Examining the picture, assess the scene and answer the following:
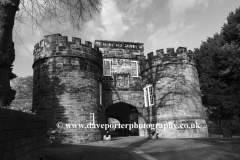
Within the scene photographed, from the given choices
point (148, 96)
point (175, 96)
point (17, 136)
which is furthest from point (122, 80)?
point (17, 136)

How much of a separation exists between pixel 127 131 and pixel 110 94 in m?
7.31

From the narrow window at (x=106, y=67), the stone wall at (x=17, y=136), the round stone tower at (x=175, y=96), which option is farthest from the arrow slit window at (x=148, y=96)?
the stone wall at (x=17, y=136)

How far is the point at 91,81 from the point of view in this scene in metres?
13.6

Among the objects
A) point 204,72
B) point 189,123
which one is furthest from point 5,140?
point 204,72

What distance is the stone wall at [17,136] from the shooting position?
3.00 meters

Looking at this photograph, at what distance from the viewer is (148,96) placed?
1647cm

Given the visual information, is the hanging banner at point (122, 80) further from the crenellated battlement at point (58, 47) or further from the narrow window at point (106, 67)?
the crenellated battlement at point (58, 47)

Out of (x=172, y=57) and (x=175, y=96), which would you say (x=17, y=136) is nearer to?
(x=175, y=96)

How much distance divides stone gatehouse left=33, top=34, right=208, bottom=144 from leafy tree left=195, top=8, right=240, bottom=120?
1695 mm

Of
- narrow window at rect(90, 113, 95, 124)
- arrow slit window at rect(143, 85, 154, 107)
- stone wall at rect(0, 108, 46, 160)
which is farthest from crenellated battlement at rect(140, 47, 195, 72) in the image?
stone wall at rect(0, 108, 46, 160)

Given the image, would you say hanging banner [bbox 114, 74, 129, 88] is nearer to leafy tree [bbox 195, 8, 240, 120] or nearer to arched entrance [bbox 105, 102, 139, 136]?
arched entrance [bbox 105, 102, 139, 136]

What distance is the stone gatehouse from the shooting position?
12328 mm

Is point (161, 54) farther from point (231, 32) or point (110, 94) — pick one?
point (231, 32)

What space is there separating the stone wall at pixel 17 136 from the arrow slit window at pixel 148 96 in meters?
12.2
